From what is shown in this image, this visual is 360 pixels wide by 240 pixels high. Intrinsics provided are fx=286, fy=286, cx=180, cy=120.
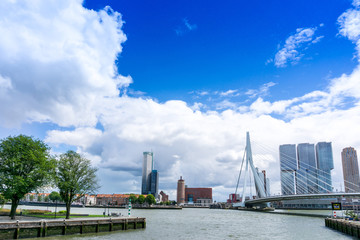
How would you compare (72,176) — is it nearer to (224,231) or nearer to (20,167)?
(20,167)

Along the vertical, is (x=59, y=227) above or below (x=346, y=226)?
above

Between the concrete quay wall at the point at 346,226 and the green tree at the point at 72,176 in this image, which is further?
the green tree at the point at 72,176

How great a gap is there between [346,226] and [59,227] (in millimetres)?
39971

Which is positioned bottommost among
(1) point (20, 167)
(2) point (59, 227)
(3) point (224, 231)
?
(3) point (224, 231)

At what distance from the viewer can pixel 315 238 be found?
38.1 metres

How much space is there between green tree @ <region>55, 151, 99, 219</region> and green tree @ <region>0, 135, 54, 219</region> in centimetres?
249

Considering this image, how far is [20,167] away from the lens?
142 feet

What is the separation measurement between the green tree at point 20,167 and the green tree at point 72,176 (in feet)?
8.17

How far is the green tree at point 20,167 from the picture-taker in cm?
4153

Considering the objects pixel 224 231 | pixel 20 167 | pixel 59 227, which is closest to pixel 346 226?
pixel 224 231

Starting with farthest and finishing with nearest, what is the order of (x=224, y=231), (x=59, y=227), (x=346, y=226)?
(x=224, y=231), (x=346, y=226), (x=59, y=227)

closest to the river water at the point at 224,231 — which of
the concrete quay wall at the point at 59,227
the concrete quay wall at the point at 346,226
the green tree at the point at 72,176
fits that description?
the concrete quay wall at the point at 346,226

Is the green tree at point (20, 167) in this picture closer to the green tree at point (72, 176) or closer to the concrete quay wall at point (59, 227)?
the green tree at point (72, 176)

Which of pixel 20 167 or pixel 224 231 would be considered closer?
pixel 20 167
